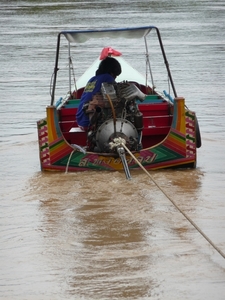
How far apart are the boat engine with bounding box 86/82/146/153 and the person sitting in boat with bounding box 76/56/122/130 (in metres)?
0.18

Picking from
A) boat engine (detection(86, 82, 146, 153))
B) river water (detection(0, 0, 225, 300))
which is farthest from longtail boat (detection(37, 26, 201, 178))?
river water (detection(0, 0, 225, 300))

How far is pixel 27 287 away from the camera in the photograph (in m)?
6.00

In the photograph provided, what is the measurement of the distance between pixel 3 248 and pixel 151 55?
55.8ft

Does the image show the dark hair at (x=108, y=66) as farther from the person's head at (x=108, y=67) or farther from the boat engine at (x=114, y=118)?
the boat engine at (x=114, y=118)

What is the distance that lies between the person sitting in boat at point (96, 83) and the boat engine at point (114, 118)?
0.18 metres

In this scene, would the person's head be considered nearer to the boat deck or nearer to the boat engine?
the boat engine

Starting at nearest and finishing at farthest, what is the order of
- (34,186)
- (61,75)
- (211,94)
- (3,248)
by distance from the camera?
(3,248)
(34,186)
(211,94)
(61,75)

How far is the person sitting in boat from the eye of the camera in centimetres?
965

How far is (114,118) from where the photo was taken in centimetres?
912

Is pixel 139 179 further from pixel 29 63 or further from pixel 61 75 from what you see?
pixel 29 63

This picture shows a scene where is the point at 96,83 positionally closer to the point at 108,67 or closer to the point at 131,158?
the point at 108,67

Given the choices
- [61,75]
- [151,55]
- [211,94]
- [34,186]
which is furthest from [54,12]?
[34,186]

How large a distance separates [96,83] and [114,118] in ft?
2.56

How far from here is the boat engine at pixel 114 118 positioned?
9211mm
